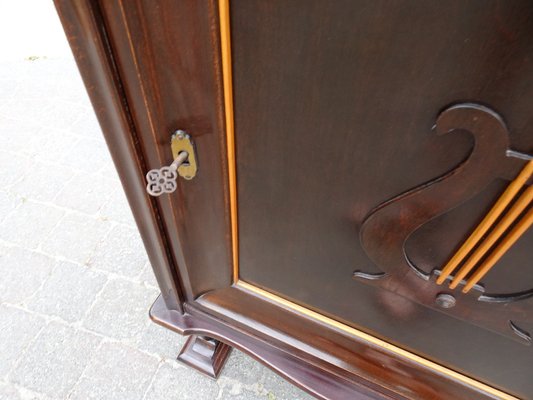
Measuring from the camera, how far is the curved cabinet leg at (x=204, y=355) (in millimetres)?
1141

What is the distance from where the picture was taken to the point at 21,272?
136 cm

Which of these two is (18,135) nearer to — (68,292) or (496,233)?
(68,292)

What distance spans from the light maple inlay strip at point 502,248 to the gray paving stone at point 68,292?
1183 millimetres

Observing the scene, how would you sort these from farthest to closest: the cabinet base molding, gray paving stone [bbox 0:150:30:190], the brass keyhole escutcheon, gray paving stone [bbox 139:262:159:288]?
gray paving stone [bbox 0:150:30:190] → gray paving stone [bbox 139:262:159:288] → the cabinet base molding → the brass keyhole escutcheon

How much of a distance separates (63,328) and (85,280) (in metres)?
0.17

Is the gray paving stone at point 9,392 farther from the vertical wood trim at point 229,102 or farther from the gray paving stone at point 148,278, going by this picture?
the vertical wood trim at point 229,102

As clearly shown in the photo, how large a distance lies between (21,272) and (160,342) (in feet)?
1.88

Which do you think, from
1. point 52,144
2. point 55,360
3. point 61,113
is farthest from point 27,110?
point 55,360

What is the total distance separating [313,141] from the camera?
1.50ft

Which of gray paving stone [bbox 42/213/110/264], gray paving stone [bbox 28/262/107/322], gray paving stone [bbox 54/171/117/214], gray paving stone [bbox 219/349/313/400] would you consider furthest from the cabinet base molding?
gray paving stone [bbox 54/171/117/214]

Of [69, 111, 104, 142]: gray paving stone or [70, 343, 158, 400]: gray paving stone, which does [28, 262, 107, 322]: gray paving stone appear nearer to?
[70, 343, 158, 400]: gray paving stone

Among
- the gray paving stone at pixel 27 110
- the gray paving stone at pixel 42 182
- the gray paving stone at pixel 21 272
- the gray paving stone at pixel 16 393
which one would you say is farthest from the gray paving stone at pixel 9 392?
the gray paving stone at pixel 27 110

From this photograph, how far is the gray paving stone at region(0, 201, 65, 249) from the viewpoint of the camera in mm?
1445

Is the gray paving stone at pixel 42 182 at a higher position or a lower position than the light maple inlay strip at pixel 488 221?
lower
